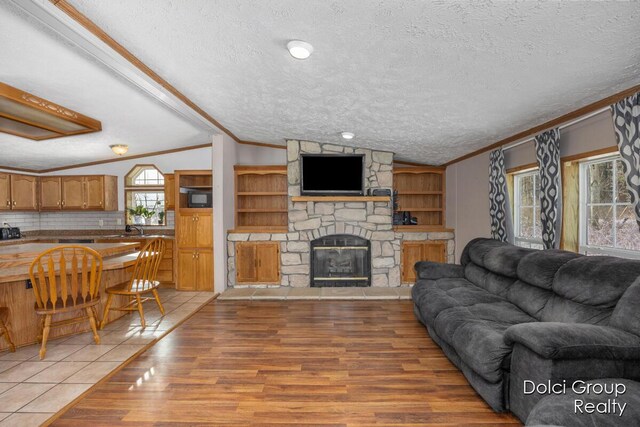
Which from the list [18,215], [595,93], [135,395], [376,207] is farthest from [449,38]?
[18,215]

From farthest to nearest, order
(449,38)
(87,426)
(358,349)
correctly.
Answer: (358,349)
(449,38)
(87,426)

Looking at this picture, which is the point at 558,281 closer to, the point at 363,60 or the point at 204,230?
the point at 363,60

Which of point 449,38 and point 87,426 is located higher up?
point 449,38

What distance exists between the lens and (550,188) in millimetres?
3320

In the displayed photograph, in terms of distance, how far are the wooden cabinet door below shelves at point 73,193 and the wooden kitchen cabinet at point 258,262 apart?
324 cm

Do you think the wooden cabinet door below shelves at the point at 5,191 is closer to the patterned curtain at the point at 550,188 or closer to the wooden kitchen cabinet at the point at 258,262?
the wooden kitchen cabinet at the point at 258,262

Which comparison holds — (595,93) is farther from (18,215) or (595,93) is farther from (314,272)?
(18,215)

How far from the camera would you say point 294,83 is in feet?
10.7

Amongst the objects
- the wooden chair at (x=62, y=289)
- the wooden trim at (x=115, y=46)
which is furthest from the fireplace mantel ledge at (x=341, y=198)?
the wooden chair at (x=62, y=289)

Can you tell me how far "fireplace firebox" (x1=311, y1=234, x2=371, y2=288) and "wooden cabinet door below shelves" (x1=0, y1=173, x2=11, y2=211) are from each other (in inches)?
207

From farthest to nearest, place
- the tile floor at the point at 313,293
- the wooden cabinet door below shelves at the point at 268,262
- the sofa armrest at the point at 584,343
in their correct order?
the wooden cabinet door below shelves at the point at 268,262, the tile floor at the point at 313,293, the sofa armrest at the point at 584,343

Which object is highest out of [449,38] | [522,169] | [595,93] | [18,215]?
[449,38]

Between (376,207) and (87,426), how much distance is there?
4.57 meters

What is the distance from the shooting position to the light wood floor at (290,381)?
7.02 ft
